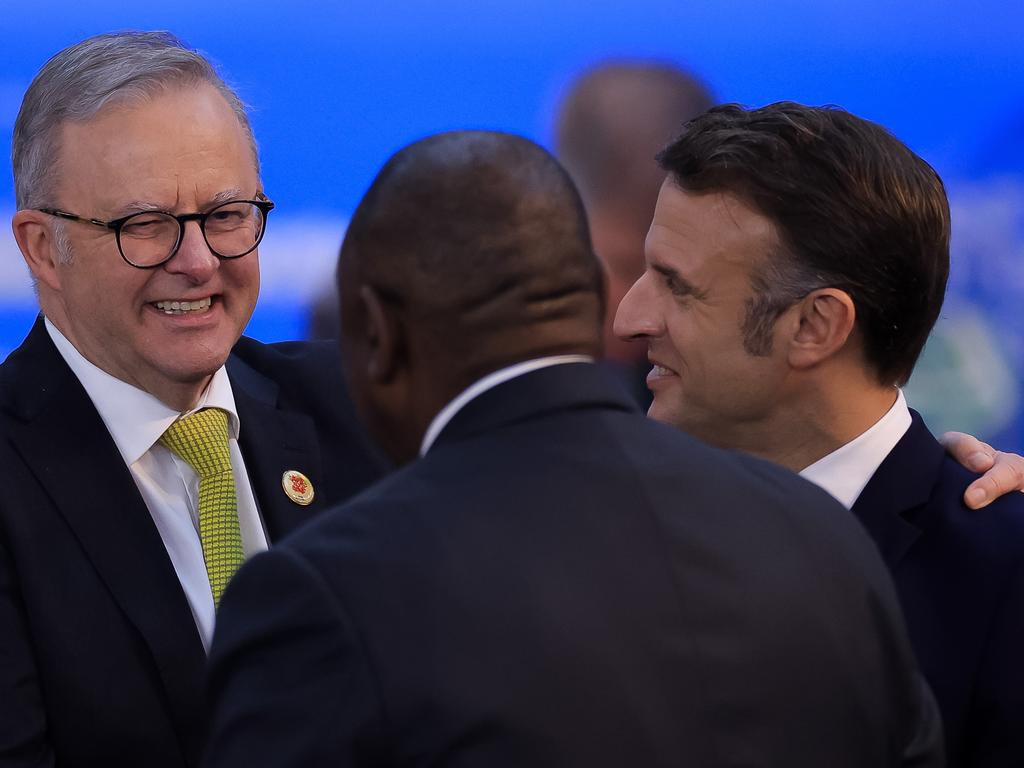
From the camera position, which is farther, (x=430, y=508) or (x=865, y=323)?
(x=865, y=323)

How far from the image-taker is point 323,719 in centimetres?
101

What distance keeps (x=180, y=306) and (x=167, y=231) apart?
104mm

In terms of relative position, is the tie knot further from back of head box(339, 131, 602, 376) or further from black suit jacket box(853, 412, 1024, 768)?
black suit jacket box(853, 412, 1024, 768)

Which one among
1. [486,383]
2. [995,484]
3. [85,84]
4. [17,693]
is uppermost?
[85,84]

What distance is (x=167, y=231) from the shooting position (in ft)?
5.83

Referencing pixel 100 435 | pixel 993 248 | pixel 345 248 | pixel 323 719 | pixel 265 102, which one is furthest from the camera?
pixel 993 248

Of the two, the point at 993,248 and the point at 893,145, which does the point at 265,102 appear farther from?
the point at 993,248

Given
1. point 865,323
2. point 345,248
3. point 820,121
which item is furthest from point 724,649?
point 820,121

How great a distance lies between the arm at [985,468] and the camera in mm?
1672

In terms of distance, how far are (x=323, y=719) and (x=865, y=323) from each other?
3.42 feet

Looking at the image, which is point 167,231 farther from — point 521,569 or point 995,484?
point 995,484

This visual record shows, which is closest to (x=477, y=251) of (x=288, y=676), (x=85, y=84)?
(x=288, y=676)

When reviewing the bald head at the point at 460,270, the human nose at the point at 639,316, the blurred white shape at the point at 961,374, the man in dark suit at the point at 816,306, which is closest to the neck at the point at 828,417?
the man in dark suit at the point at 816,306

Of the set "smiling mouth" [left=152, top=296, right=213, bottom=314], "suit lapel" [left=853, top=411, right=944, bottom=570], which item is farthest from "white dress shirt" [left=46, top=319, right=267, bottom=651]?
"suit lapel" [left=853, top=411, right=944, bottom=570]
